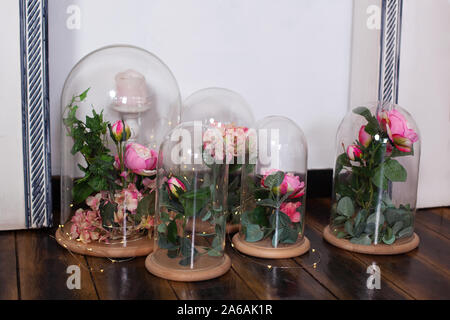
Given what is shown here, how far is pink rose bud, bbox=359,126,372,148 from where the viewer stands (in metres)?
1.30

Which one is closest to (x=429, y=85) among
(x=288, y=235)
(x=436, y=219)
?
(x=436, y=219)

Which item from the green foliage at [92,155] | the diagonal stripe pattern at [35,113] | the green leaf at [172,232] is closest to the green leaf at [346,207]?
the green leaf at [172,232]

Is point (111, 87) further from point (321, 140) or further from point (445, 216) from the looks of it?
point (445, 216)

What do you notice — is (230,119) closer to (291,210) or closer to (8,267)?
(291,210)

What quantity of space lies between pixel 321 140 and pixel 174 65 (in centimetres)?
56

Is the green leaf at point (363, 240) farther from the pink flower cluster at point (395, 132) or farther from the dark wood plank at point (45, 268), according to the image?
the dark wood plank at point (45, 268)

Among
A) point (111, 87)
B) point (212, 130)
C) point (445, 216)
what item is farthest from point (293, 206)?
point (445, 216)

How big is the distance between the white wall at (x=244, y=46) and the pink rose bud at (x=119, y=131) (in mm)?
361

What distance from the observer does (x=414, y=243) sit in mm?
1320

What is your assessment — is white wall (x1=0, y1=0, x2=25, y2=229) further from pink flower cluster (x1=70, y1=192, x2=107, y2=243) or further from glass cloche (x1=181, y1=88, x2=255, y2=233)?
glass cloche (x1=181, y1=88, x2=255, y2=233)

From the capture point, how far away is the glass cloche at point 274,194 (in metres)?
1.24

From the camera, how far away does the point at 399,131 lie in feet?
4.10

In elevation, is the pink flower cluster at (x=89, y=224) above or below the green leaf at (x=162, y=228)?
below

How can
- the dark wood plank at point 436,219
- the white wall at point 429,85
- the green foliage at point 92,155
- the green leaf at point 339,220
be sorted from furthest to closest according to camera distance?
the white wall at point 429,85 → the dark wood plank at point 436,219 → the green leaf at point 339,220 → the green foliage at point 92,155
